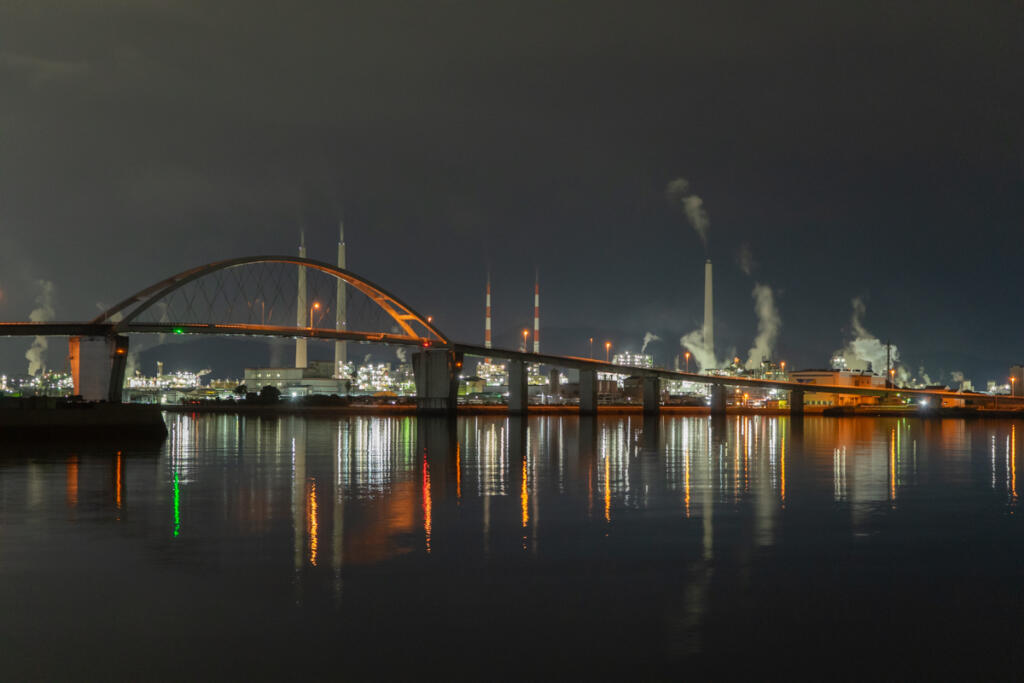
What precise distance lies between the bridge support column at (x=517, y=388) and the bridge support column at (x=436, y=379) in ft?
22.1

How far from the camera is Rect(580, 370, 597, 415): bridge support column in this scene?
119 meters

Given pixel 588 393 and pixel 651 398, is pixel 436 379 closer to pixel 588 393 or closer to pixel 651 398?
pixel 588 393

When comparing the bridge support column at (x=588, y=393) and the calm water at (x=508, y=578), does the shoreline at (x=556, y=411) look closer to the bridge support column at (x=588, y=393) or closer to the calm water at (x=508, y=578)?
the bridge support column at (x=588, y=393)

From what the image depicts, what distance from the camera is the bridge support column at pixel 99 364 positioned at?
297ft

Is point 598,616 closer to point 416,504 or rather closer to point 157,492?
point 416,504

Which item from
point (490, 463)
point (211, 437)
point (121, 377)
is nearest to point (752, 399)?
point (121, 377)

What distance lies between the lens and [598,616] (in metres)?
11.2

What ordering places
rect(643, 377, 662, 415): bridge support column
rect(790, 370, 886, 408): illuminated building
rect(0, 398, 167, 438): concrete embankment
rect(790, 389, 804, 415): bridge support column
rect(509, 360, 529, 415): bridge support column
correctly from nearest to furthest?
rect(0, 398, 167, 438): concrete embankment
rect(509, 360, 529, 415): bridge support column
rect(643, 377, 662, 415): bridge support column
rect(790, 389, 804, 415): bridge support column
rect(790, 370, 886, 408): illuminated building

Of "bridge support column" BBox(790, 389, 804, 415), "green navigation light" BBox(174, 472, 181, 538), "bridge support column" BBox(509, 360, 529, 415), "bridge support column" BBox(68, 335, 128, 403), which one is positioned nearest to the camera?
"green navigation light" BBox(174, 472, 181, 538)

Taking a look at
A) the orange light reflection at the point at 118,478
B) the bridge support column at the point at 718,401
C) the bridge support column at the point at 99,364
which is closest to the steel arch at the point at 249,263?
the bridge support column at the point at 99,364

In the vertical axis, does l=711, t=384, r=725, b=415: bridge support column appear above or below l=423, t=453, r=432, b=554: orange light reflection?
above

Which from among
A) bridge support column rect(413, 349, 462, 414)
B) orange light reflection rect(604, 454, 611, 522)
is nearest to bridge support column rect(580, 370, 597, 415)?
bridge support column rect(413, 349, 462, 414)

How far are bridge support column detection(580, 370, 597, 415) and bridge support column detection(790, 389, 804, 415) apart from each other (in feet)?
85.7

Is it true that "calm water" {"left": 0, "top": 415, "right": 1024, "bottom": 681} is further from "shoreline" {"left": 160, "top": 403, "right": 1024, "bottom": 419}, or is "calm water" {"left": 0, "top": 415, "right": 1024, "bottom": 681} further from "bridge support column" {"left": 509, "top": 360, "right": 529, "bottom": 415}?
"bridge support column" {"left": 509, "top": 360, "right": 529, "bottom": 415}
